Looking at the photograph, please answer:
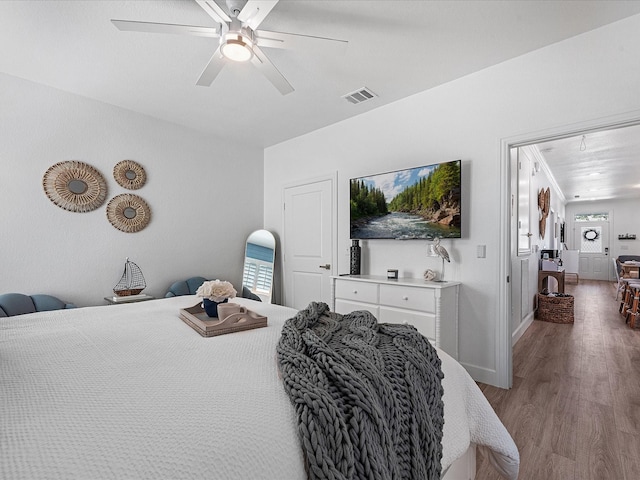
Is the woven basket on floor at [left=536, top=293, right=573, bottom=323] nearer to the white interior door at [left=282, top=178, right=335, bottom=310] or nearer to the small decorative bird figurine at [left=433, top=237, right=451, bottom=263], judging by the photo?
the small decorative bird figurine at [left=433, top=237, right=451, bottom=263]

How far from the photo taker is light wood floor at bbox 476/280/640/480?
5.63 feet

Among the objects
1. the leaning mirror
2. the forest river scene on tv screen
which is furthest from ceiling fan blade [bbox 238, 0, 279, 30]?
the leaning mirror

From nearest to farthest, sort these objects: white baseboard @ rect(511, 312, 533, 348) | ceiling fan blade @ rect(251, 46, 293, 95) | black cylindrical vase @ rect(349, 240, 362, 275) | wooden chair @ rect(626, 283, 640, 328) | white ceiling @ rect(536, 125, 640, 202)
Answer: ceiling fan blade @ rect(251, 46, 293, 95) → black cylindrical vase @ rect(349, 240, 362, 275) → white baseboard @ rect(511, 312, 533, 348) → white ceiling @ rect(536, 125, 640, 202) → wooden chair @ rect(626, 283, 640, 328)

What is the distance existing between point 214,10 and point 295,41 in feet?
1.49

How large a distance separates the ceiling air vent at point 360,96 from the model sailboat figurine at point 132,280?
9.34 ft

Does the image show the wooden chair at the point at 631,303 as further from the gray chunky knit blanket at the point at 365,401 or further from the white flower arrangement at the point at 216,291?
the white flower arrangement at the point at 216,291

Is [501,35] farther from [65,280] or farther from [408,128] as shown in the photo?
[65,280]

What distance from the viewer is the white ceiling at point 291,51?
6.45ft

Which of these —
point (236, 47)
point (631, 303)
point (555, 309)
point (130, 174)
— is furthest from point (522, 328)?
point (130, 174)

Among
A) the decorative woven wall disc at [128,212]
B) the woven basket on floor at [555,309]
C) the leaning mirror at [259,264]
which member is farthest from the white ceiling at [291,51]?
the woven basket on floor at [555,309]

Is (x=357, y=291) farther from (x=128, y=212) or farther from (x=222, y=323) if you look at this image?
(x=128, y=212)

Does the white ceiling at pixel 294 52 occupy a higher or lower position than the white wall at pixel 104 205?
higher

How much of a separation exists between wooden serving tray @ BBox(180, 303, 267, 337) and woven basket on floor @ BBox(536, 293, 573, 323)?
4884mm

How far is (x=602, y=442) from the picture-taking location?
1890mm
